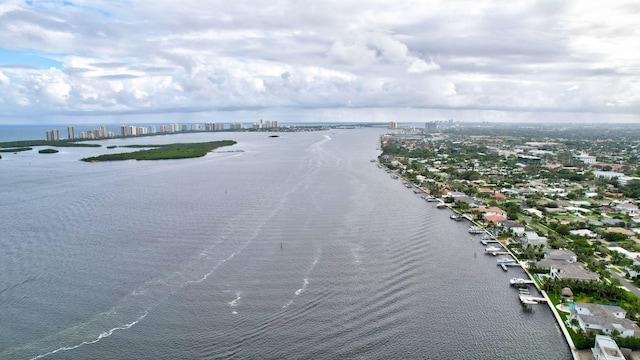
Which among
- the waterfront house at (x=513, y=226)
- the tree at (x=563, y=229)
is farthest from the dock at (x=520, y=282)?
the tree at (x=563, y=229)

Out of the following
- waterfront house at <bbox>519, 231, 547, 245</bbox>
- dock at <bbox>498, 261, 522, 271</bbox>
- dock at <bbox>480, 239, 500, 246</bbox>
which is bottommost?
dock at <bbox>498, 261, 522, 271</bbox>

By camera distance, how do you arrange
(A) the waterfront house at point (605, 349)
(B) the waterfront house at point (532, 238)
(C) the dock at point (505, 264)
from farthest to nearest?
1. (B) the waterfront house at point (532, 238)
2. (C) the dock at point (505, 264)
3. (A) the waterfront house at point (605, 349)

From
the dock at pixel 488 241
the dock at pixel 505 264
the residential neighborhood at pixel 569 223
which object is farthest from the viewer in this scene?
the dock at pixel 488 241

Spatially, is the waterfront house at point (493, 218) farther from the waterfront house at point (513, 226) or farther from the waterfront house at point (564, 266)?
the waterfront house at point (564, 266)

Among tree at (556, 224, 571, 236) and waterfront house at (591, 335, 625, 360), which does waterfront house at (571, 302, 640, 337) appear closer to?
waterfront house at (591, 335, 625, 360)

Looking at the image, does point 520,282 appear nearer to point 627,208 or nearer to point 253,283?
point 253,283

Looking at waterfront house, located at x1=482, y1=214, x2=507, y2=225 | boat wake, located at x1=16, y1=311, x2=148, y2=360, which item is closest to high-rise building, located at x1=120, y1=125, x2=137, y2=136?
waterfront house, located at x1=482, y1=214, x2=507, y2=225
